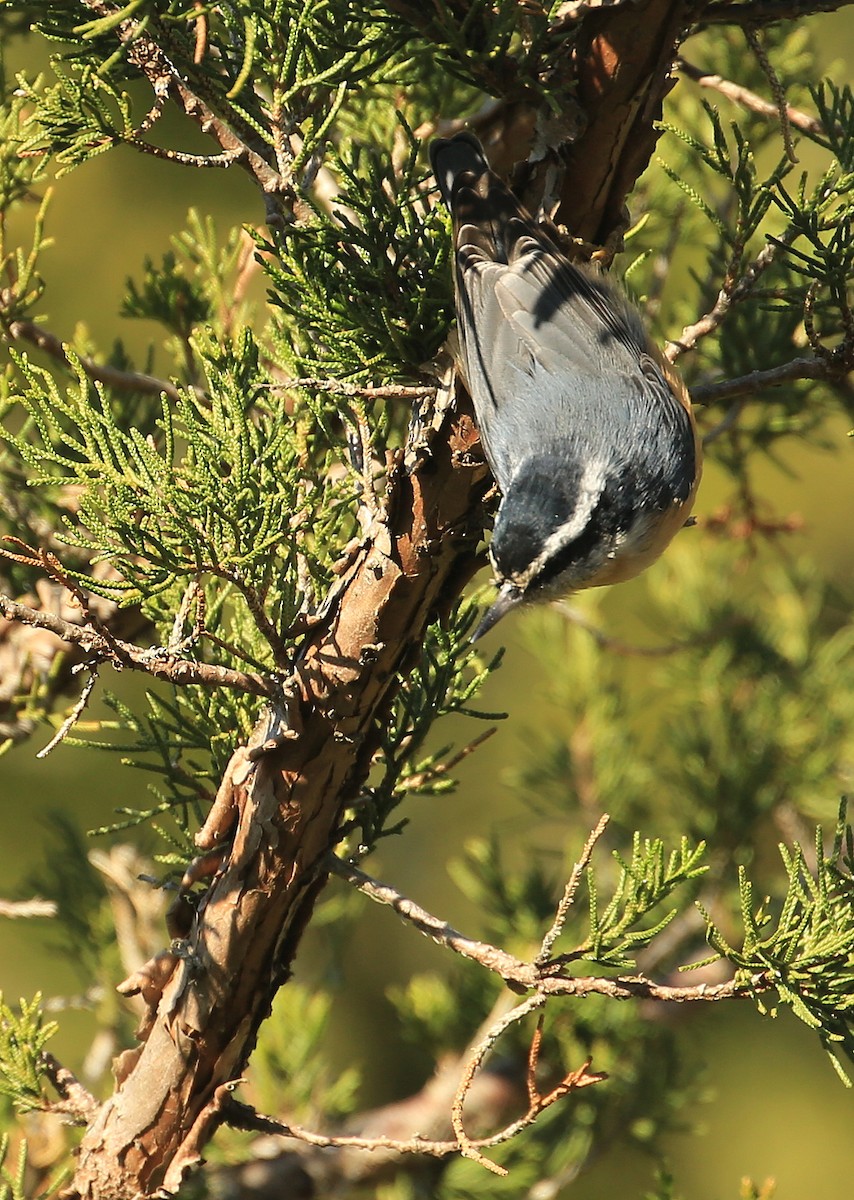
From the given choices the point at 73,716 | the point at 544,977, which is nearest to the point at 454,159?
the point at 73,716

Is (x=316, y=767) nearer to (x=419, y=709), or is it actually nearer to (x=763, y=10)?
(x=419, y=709)

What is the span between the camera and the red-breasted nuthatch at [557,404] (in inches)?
73.9

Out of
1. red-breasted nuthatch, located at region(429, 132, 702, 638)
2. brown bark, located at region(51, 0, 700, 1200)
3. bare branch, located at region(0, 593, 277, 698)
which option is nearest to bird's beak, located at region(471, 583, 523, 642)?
red-breasted nuthatch, located at region(429, 132, 702, 638)

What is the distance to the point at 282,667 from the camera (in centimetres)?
168

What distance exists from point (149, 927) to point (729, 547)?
197 centimetres

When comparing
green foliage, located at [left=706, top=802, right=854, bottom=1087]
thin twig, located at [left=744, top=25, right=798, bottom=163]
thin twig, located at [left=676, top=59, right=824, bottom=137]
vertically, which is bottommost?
green foliage, located at [left=706, top=802, right=854, bottom=1087]

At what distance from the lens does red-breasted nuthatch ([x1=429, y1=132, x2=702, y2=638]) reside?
73.9 inches

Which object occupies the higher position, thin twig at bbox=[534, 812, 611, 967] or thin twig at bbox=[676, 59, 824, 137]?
thin twig at bbox=[676, 59, 824, 137]

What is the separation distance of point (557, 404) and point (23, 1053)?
134 cm

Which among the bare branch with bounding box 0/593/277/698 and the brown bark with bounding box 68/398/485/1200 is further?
the brown bark with bounding box 68/398/485/1200

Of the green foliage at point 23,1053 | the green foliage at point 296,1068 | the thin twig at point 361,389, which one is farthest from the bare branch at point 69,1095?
the thin twig at point 361,389

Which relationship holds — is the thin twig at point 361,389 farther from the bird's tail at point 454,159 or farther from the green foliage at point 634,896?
the green foliage at point 634,896

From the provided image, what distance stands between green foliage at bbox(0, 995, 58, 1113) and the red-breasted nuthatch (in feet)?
2.90

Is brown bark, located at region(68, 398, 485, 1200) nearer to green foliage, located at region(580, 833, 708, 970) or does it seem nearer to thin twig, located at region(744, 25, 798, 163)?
green foliage, located at region(580, 833, 708, 970)
